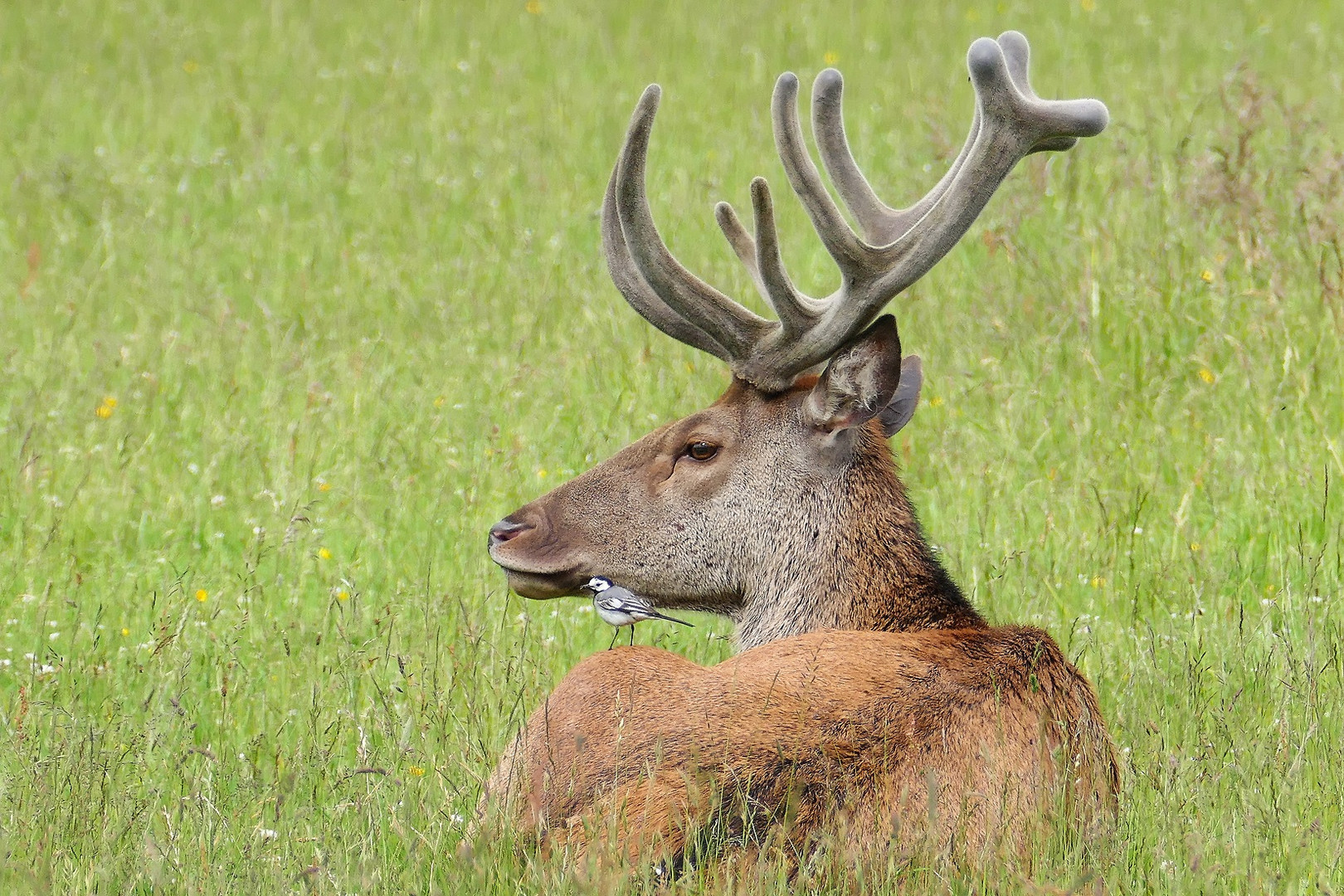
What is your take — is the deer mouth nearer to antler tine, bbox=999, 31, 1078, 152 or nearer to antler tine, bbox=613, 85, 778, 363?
antler tine, bbox=613, 85, 778, 363

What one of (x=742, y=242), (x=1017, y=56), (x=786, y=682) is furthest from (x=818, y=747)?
(x=1017, y=56)

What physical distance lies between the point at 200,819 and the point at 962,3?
1177cm

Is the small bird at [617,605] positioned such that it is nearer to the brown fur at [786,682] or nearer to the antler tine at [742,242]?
the brown fur at [786,682]

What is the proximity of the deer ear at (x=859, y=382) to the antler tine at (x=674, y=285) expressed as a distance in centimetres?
26

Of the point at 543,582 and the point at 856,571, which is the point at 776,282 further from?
the point at 543,582

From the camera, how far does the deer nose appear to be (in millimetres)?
4855

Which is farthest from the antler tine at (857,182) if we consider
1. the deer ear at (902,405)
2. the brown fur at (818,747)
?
the brown fur at (818,747)

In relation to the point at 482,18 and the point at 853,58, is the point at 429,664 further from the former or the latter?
the point at 482,18

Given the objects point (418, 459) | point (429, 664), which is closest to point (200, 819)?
point (429, 664)

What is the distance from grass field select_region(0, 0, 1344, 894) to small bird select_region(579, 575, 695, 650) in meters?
0.31

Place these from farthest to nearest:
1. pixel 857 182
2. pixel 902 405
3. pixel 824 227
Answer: pixel 857 182 < pixel 902 405 < pixel 824 227

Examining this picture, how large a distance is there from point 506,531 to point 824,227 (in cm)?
117

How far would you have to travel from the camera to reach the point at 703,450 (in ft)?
16.1

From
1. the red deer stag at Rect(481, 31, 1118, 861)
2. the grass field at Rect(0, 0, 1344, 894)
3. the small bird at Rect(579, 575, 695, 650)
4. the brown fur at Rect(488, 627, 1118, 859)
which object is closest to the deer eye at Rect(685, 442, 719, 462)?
the red deer stag at Rect(481, 31, 1118, 861)
